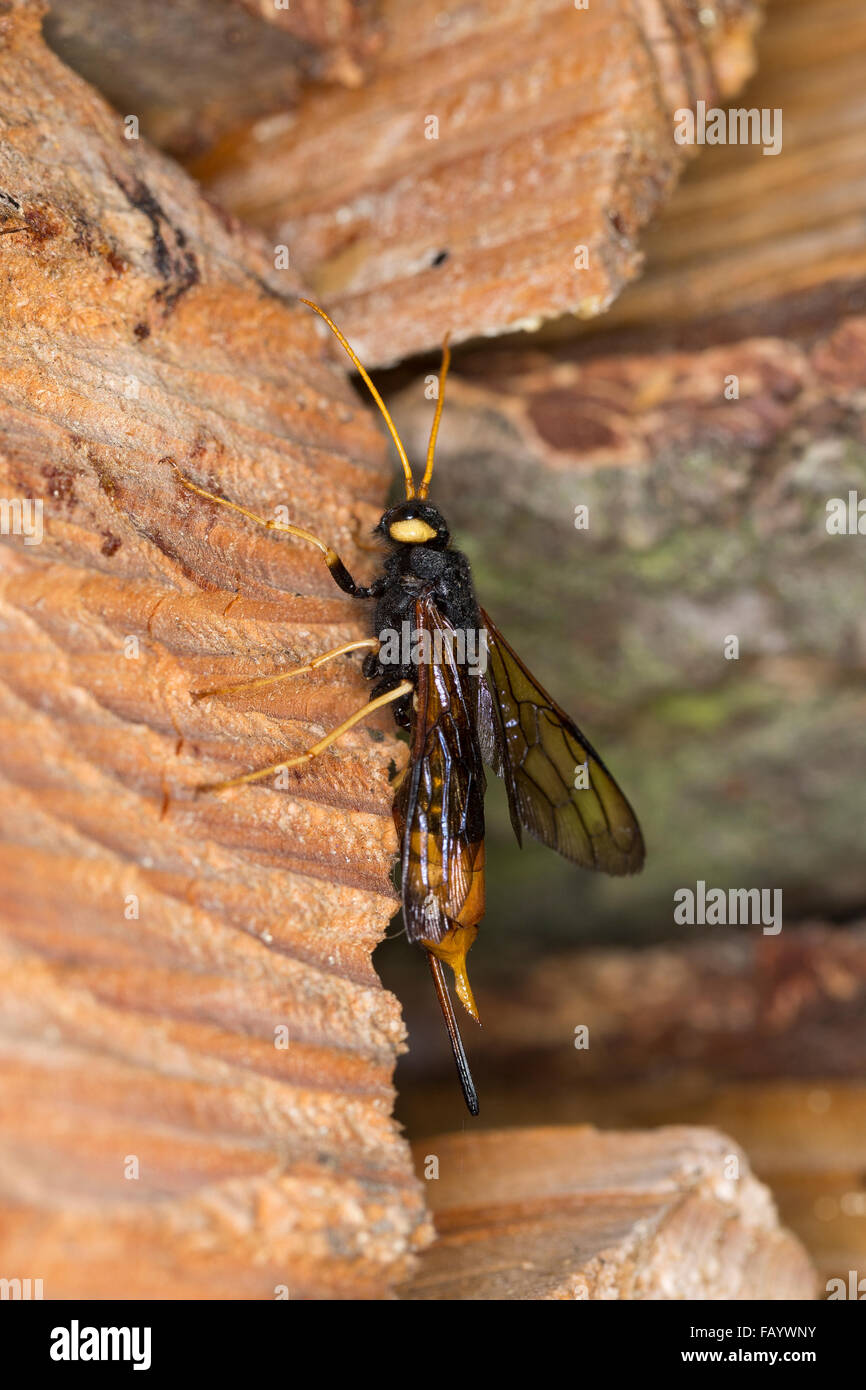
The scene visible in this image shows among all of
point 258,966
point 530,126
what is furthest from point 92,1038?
point 530,126

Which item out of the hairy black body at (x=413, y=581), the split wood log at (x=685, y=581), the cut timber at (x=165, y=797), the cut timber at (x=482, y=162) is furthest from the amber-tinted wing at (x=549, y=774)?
the cut timber at (x=482, y=162)

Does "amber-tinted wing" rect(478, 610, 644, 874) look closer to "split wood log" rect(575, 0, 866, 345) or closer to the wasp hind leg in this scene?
the wasp hind leg

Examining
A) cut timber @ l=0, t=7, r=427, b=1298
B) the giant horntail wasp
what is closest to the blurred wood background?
cut timber @ l=0, t=7, r=427, b=1298

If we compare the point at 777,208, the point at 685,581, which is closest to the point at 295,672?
the point at 685,581

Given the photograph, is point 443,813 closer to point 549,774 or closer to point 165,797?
point 549,774

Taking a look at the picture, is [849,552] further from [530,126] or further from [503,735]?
[530,126]

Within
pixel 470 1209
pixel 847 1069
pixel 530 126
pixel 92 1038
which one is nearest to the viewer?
pixel 92 1038

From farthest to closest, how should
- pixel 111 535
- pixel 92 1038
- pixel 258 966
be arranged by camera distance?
pixel 111 535 < pixel 258 966 < pixel 92 1038
